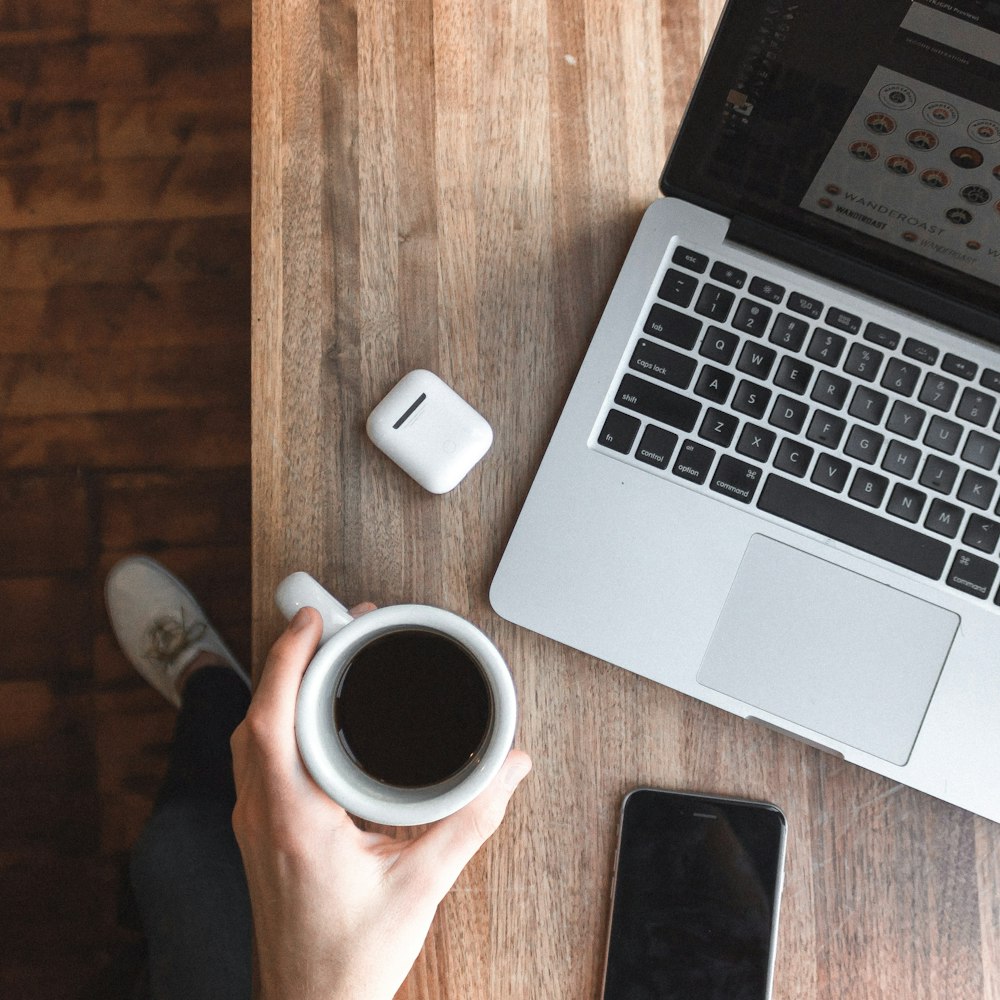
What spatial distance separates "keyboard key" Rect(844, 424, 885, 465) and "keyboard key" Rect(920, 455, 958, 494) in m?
0.03

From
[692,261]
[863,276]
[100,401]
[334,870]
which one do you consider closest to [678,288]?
[692,261]

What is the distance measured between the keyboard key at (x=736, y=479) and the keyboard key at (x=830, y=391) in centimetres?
6

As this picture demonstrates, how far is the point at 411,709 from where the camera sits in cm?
54

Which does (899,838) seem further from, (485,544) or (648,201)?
(648,201)

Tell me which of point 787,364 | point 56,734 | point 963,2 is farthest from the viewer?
point 56,734

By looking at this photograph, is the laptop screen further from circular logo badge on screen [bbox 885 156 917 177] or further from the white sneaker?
the white sneaker

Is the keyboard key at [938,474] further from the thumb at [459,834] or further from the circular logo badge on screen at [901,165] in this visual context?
the thumb at [459,834]

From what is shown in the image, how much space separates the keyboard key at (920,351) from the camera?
58 centimetres

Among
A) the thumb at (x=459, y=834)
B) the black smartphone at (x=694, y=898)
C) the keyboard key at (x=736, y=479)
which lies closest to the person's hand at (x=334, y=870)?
the thumb at (x=459, y=834)

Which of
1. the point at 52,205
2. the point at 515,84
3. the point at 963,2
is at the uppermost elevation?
the point at 963,2

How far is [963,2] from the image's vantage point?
41 cm

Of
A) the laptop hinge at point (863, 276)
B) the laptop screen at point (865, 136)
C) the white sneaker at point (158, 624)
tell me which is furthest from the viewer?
the white sneaker at point (158, 624)

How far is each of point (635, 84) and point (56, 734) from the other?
41.6 inches

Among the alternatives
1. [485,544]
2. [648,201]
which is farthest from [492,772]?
[648,201]
